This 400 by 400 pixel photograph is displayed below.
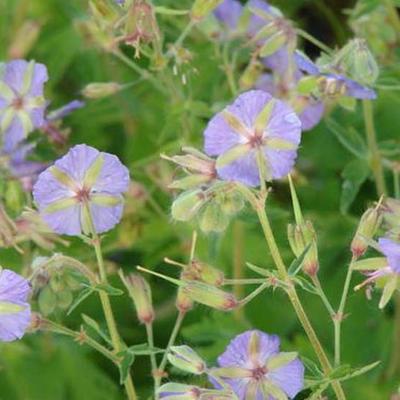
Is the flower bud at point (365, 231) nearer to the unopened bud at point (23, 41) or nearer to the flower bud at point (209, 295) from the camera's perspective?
the flower bud at point (209, 295)

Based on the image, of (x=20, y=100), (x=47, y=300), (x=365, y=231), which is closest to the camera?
(x=365, y=231)

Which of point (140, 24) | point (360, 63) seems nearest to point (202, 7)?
point (140, 24)

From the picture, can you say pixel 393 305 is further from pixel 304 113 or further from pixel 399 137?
pixel 304 113

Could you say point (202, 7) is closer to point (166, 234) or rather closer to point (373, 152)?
point (373, 152)

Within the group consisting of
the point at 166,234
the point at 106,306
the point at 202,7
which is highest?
the point at 202,7

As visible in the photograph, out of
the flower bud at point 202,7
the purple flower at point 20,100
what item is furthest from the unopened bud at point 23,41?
the flower bud at point 202,7

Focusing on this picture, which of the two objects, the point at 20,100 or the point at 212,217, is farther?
the point at 20,100
